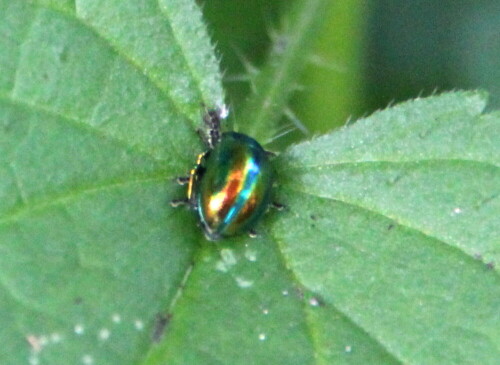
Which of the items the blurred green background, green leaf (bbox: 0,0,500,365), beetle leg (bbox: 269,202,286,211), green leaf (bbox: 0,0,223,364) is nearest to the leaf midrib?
green leaf (bbox: 0,0,500,365)

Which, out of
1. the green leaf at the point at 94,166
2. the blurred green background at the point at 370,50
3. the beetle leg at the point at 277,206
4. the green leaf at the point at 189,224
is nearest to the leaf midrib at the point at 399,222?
the green leaf at the point at 189,224

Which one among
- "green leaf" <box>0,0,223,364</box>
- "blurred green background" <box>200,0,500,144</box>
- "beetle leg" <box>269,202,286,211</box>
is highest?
"green leaf" <box>0,0,223,364</box>

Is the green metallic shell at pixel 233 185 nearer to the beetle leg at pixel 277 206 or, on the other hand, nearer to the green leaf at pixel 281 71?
the beetle leg at pixel 277 206

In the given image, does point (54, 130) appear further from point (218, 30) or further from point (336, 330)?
point (218, 30)

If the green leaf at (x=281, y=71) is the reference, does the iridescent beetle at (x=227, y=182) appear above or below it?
above

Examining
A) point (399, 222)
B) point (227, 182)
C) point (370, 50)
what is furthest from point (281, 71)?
point (399, 222)

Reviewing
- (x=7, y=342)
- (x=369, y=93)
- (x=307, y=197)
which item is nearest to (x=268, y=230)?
(x=307, y=197)

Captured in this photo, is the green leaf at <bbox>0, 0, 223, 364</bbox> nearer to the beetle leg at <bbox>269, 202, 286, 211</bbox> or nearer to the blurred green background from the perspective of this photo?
the beetle leg at <bbox>269, 202, 286, 211</bbox>
